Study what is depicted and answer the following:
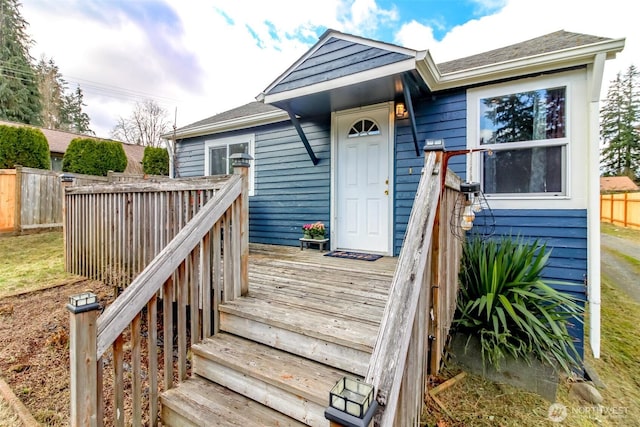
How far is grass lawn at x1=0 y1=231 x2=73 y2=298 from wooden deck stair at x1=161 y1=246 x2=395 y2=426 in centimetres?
419

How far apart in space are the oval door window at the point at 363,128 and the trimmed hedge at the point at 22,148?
959 centimetres

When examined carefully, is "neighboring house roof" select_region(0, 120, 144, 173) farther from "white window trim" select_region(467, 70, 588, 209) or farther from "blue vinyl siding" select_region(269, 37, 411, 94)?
"white window trim" select_region(467, 70, 588, 209)

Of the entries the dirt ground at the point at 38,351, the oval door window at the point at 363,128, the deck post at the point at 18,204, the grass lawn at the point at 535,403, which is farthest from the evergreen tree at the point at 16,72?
the grass lawn at the point at 535,403

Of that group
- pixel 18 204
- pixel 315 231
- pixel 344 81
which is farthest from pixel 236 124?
pixel 18 204

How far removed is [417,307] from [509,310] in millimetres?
1616

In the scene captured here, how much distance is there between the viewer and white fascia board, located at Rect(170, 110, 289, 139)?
210 inches

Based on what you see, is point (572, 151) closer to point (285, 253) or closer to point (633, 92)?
point (285, 253)

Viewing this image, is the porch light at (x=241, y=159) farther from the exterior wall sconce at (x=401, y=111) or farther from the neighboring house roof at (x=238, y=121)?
the neighboring house roof at (x=238, y=121)

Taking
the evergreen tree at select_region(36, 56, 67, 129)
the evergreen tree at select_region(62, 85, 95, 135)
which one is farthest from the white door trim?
the evergreen tree at select_region(62, 85, 95, 135)

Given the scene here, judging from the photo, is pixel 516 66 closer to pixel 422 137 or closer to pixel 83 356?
pixel 422 137

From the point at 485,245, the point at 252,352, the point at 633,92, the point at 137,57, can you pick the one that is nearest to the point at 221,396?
the point at 252,352

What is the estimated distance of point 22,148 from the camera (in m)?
8.44

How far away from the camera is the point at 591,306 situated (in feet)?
10.4

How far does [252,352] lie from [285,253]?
98.7 inches
